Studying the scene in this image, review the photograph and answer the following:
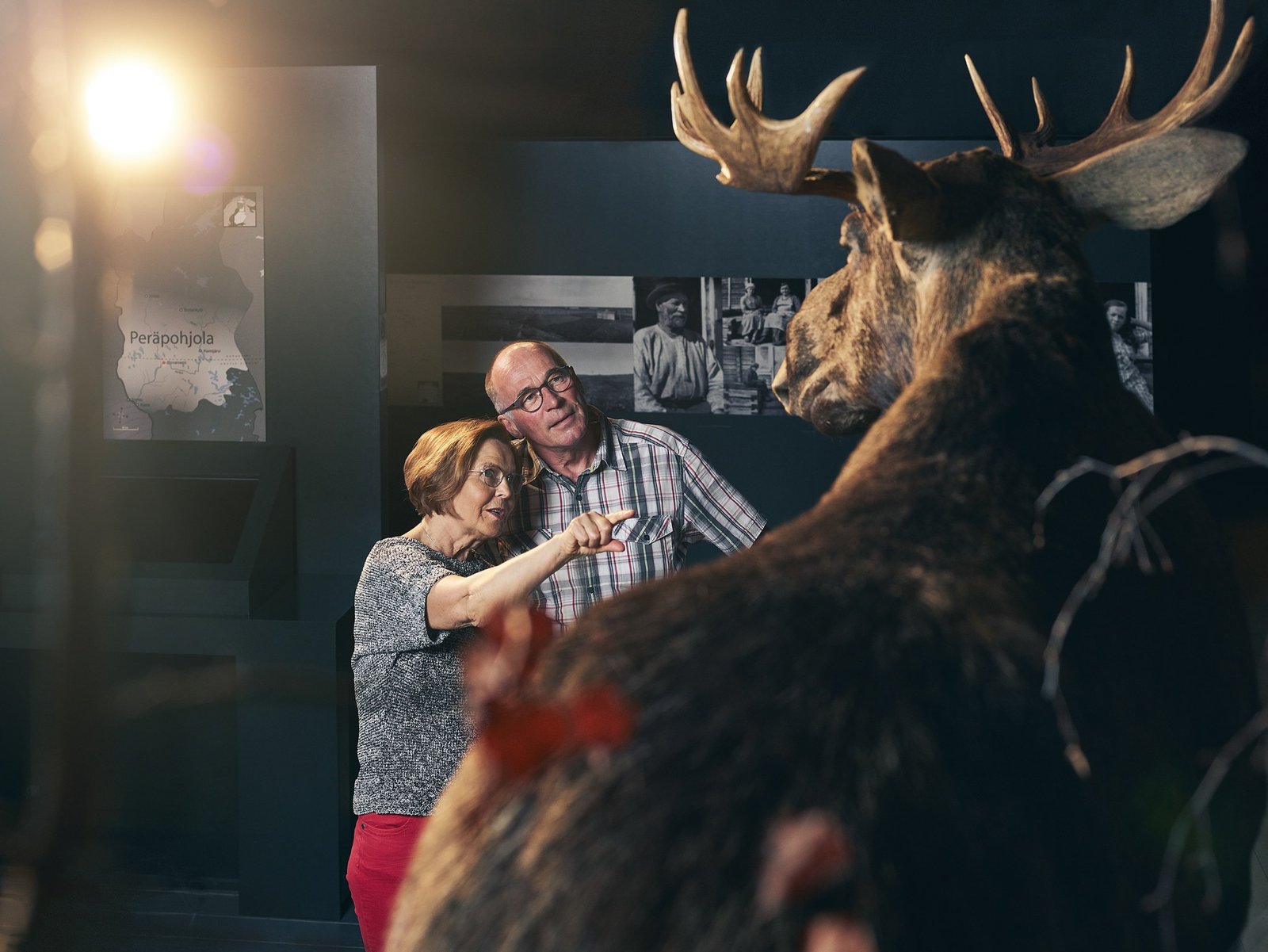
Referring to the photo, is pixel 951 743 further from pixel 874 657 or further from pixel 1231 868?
pixel 1231 868

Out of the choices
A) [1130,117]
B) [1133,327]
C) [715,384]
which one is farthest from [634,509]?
[1133,327]

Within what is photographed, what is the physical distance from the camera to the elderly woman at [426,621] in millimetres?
1981

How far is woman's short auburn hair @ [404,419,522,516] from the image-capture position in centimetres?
221

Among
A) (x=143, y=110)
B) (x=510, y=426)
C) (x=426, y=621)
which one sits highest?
(x=143, y=110)

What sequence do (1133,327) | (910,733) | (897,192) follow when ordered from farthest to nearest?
(1133,327) < (897,192) < (910,733)

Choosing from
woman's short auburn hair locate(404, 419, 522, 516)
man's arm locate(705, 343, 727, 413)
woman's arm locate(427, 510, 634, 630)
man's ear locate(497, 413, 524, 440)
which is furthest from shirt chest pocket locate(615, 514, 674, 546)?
man's arm locate(705, 343, 727, 413)

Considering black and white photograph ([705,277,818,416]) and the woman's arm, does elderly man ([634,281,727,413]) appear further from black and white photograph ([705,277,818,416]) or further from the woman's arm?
the woman's arm

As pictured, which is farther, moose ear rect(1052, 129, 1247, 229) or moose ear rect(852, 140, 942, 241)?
moose ear rect(1052, 129, 1247, 229)

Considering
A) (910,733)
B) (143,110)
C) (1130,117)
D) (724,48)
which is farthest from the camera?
(724,48)

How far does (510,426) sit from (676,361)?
5.12 feet

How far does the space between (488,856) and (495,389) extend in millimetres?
2005

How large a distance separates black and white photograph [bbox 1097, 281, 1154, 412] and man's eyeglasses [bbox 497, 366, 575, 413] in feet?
7.54

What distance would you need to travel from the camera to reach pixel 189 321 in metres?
3.49

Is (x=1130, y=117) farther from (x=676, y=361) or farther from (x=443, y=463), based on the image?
(x=676, y=361)
